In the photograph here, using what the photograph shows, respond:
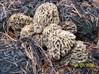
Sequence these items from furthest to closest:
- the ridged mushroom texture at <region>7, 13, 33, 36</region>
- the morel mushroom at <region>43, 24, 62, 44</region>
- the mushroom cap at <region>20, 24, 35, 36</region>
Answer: the ridged mushroom texture at <region>7, 13, 33, 36</region>, the mushroom cap at <region>20, 24, 35, 36</region>, the morel mushroom at <region>43, 24, 62, 44</region>

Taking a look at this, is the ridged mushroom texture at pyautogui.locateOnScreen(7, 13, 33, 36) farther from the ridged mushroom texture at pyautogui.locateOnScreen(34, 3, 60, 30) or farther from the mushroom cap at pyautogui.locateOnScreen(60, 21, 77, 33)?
the mushroom cap at pyautogui.locateOnScreen(60, 21, 77, 33)

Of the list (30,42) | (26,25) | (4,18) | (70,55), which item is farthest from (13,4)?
(70,55)

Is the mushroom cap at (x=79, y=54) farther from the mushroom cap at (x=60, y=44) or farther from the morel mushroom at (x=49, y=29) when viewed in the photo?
the morel mushroom at (x=49, y=29)

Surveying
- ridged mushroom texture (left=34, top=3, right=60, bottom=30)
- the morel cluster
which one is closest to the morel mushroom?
the morel cluster

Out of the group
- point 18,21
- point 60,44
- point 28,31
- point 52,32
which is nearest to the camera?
point 60,44

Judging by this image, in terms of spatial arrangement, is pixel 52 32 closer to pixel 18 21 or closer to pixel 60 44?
pixel 60 44

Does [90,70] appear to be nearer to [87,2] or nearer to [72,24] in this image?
[72,24]

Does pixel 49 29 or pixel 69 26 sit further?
pixel 69 26

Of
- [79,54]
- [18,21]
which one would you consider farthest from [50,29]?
[18,21]
